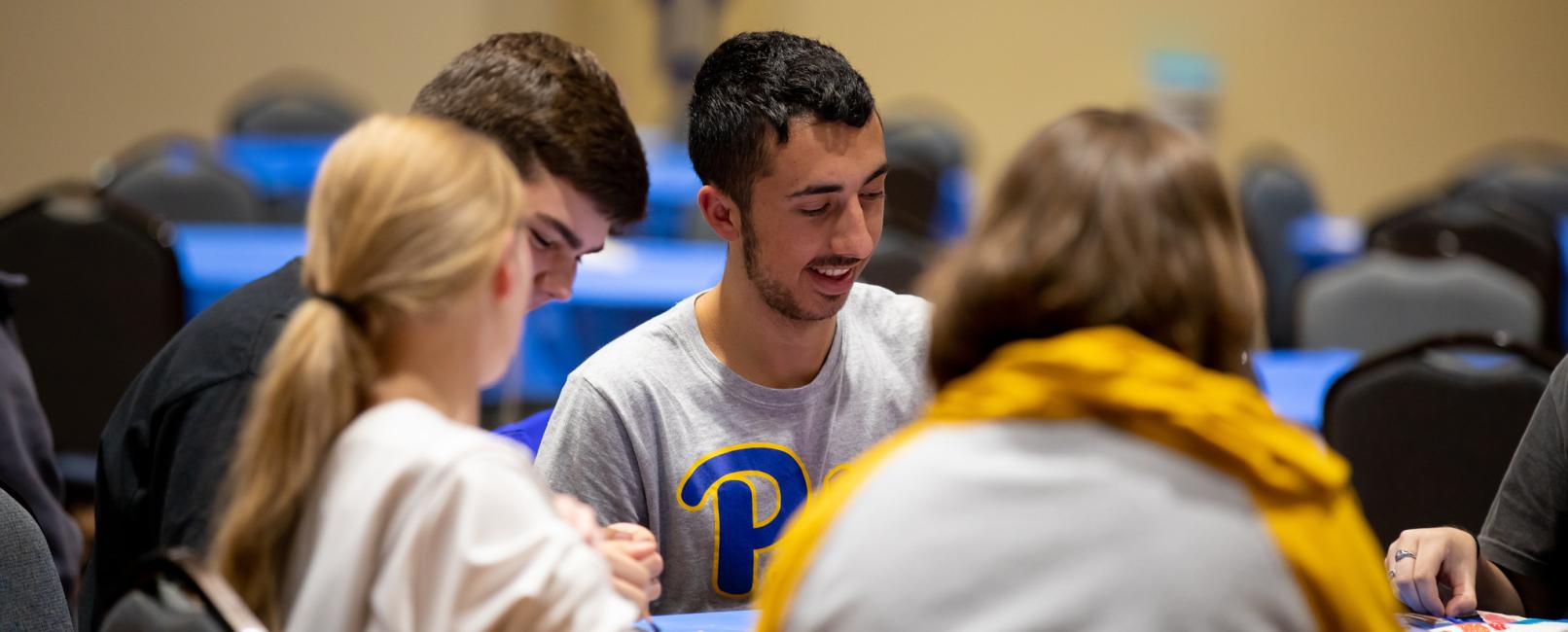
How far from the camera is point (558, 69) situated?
6.28 feet

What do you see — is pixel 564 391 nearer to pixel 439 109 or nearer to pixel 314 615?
pixel 439 109

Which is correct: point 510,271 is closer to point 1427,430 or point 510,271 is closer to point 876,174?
point 876,174

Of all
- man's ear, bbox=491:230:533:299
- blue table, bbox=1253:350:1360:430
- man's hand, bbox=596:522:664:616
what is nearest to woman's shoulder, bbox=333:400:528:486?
man's ear, bbox=491:230:533:299

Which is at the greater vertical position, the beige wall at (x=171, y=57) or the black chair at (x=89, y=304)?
the black chair at (x=89, y=304)

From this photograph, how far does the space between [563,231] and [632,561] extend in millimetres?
495

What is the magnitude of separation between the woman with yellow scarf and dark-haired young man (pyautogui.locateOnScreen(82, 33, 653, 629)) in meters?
0.48

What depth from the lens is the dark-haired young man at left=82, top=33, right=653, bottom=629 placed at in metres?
1.52

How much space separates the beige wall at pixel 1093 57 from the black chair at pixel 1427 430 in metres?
7.62

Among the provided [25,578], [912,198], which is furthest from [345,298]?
[912,198]

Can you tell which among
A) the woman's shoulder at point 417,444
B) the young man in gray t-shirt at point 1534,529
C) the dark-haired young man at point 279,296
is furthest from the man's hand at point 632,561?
the young man in gray t-shirt at point 1534,529

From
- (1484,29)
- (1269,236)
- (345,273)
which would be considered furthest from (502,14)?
(345,273)

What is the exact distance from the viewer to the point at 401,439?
1246 mm

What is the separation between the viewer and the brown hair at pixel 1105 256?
117cm

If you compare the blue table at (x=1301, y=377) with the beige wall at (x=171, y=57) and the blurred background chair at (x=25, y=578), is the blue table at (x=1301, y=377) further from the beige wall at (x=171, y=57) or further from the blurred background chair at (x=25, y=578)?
the beige wall at (x=171, y=57)
